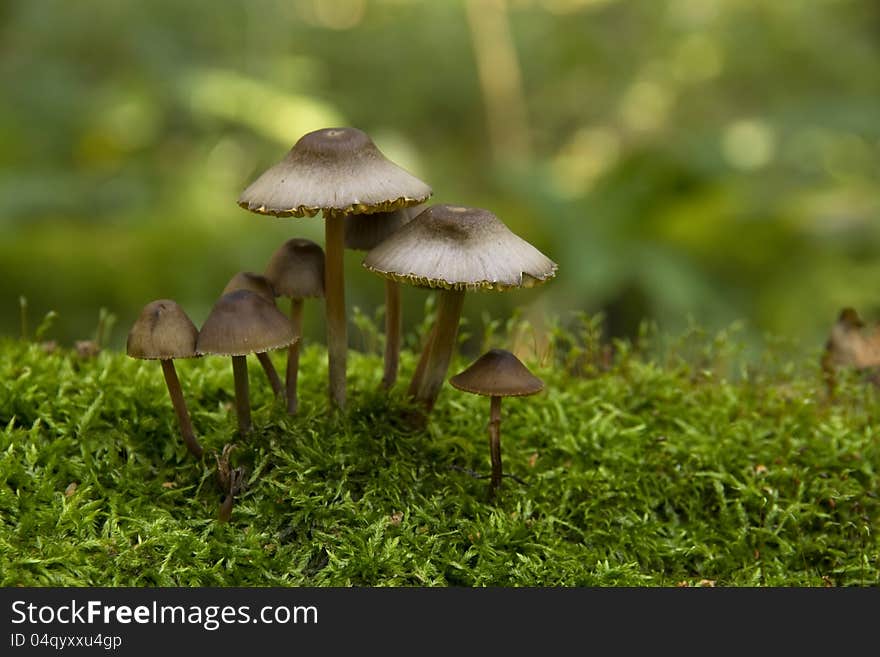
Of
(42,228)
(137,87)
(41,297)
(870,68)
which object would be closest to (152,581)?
(41,297)

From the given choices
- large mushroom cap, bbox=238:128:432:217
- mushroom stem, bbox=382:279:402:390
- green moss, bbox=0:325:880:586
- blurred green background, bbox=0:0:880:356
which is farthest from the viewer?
blurred green background, bbox=0:0:880:356

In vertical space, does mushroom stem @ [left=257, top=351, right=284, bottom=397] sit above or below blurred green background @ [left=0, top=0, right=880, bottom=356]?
below

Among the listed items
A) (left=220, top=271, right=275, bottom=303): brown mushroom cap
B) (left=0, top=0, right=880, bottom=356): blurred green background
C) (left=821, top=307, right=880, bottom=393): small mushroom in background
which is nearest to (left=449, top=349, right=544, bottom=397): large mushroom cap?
(left=220, top=271, right=275, bottom=303): brown mushroom cap

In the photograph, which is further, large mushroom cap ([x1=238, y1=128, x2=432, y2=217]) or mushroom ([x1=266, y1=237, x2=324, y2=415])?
mushroom ([x1=266, y1=237, x2=324, y2=415])

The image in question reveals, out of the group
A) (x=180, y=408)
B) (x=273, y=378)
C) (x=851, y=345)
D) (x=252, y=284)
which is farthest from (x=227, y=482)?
(x=851, y=345)

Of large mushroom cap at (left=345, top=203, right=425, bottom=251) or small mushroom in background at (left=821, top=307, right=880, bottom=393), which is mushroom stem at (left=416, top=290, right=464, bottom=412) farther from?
small mushroom in background at (left=821, top=307, right=880, bottom=393)

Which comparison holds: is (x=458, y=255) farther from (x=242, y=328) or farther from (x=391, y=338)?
(x=391, y=338)
